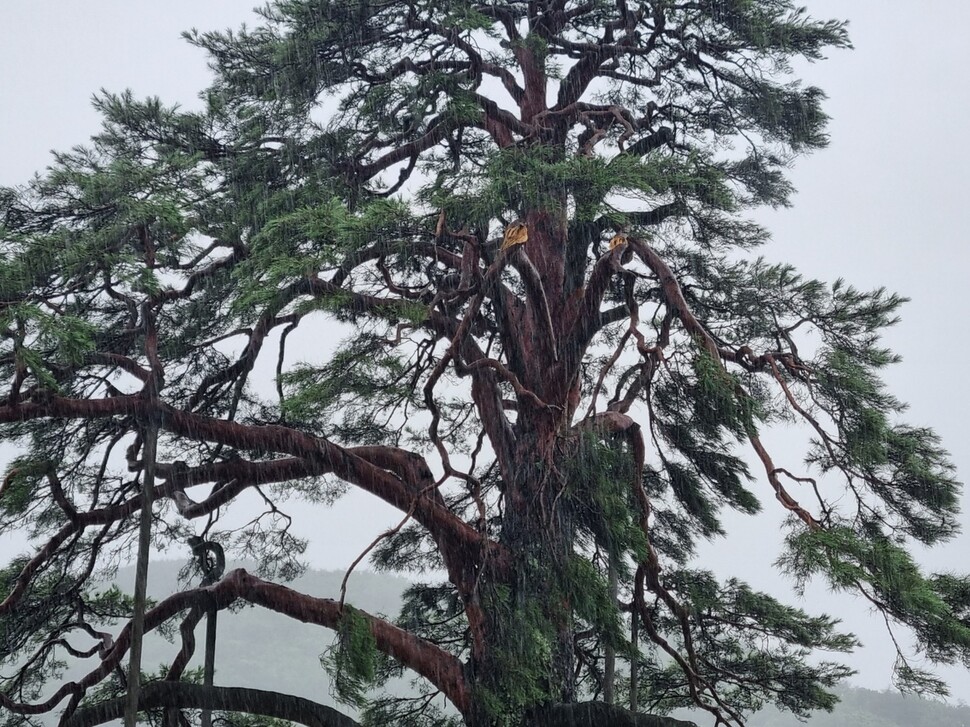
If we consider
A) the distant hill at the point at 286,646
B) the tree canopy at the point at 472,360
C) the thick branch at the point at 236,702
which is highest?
the distant hill at the point at 286,646

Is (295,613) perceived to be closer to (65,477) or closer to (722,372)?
(65,477)

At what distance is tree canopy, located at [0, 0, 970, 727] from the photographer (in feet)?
16.7

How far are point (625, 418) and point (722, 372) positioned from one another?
4.24 feet

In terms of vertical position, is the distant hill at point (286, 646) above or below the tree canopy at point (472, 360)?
above

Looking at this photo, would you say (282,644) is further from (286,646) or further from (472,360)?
(472,360)

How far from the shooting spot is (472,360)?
21.0ft

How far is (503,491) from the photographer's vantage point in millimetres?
6379

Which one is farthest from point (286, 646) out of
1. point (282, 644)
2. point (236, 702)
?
point (236, 702)

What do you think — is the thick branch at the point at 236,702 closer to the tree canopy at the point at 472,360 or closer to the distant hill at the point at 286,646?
the tree canopy at the point at 472,360

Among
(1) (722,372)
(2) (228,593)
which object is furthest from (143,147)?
(1) (722,372)

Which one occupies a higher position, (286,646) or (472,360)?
(286,646)

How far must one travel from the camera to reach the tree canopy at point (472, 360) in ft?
16.7

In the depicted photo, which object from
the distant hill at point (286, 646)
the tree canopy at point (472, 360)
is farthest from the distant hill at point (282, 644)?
the tree canopy at point (472, 360)

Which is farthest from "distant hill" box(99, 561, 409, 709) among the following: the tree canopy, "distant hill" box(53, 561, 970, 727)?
the tree canopy
